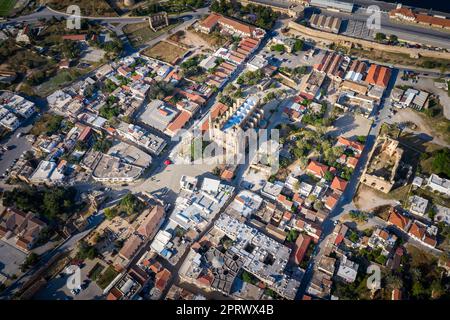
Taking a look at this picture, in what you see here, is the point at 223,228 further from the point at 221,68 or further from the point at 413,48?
the point at 413,48

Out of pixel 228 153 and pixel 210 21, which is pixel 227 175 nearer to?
pixel 228 153

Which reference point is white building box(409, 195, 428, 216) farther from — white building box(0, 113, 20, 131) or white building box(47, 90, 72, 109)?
white building box(0, 113, 20, 131)

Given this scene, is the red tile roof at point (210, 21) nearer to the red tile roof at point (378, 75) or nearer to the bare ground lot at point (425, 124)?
the red tile roof at point (378, 75)

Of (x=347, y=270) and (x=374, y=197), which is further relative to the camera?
(x=374, y=197)

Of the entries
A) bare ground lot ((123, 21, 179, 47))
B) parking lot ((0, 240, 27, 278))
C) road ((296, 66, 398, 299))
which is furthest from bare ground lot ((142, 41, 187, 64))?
parking lot ((0, 240, 27, 278))

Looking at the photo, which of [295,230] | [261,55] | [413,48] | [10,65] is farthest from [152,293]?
[413,48]

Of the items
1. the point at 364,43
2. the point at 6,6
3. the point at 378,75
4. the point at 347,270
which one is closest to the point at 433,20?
the point at 364,43
